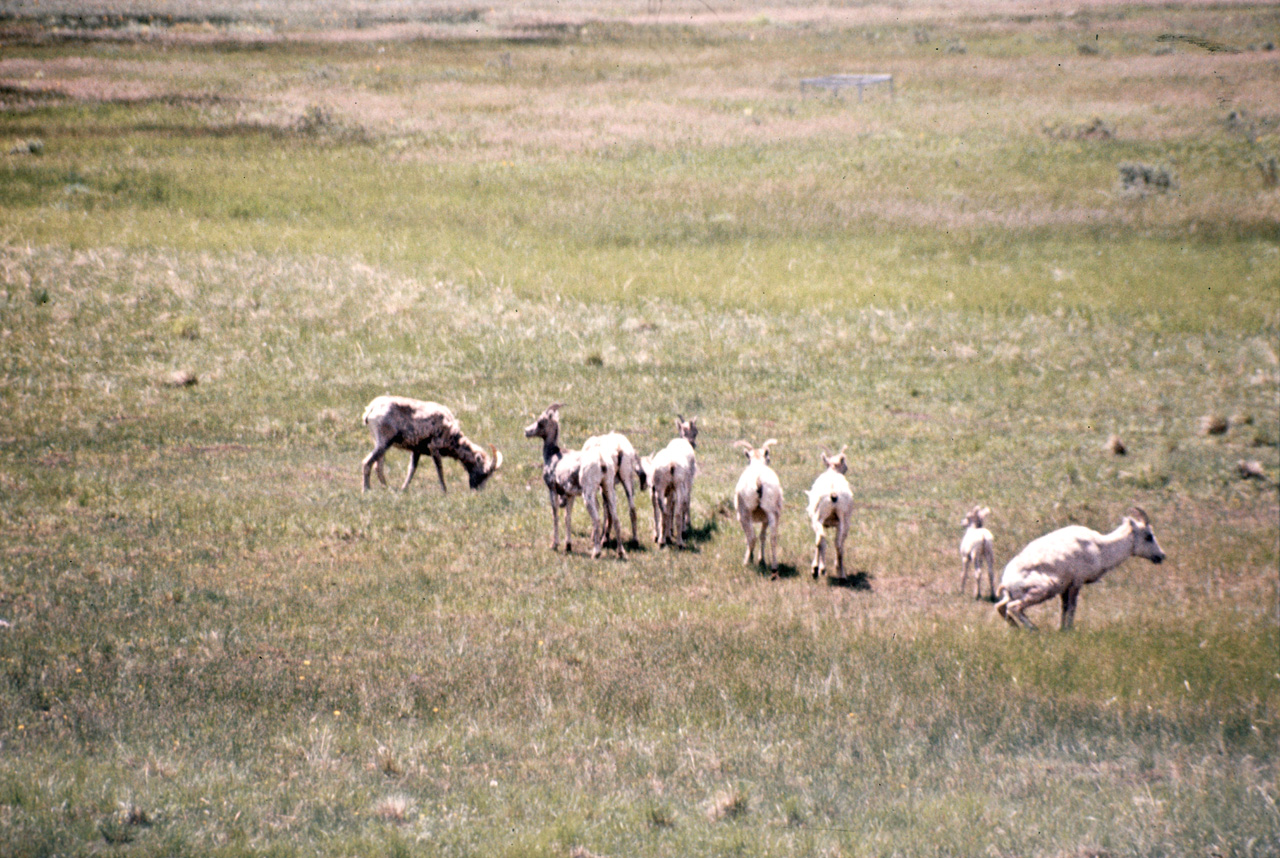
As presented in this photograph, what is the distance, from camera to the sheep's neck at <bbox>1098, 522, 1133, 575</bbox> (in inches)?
528

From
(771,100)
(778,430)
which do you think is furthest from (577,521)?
(771,100)

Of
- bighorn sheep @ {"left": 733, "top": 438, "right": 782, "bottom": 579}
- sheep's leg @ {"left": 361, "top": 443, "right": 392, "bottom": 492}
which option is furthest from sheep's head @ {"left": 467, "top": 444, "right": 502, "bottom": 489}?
bighorn sheep @ {"left": 733, "top": 438, "right": 782, "bottom": 579}

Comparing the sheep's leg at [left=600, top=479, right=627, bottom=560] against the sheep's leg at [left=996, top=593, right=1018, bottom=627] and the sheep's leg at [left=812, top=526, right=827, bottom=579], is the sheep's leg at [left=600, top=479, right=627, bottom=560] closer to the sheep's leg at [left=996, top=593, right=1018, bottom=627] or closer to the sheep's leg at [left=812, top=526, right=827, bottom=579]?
the sheep's leg at [left=812, top=526, right=827, bottom=579]

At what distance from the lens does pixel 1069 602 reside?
13.3 metres

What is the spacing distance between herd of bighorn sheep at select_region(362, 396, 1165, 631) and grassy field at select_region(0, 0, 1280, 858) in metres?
0.43

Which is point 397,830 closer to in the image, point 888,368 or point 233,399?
point 233,399

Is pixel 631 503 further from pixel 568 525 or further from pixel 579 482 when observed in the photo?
pixel 568 525

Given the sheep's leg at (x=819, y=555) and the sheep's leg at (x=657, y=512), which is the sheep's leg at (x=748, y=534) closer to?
the sheep's leg at (x=819, y=555)

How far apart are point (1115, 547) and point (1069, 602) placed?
833 mm

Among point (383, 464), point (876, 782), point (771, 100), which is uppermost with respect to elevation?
point (771, 100)

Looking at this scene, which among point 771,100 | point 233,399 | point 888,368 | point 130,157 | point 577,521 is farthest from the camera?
point 771,100

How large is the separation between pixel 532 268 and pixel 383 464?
47.6ft

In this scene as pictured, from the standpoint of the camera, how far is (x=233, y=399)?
A: 24.2 metres

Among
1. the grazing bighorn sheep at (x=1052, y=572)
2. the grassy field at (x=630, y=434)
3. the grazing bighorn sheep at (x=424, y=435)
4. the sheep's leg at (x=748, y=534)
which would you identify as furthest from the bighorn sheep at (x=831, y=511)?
the grazing bighorn sheep at (x=424, y=435)
